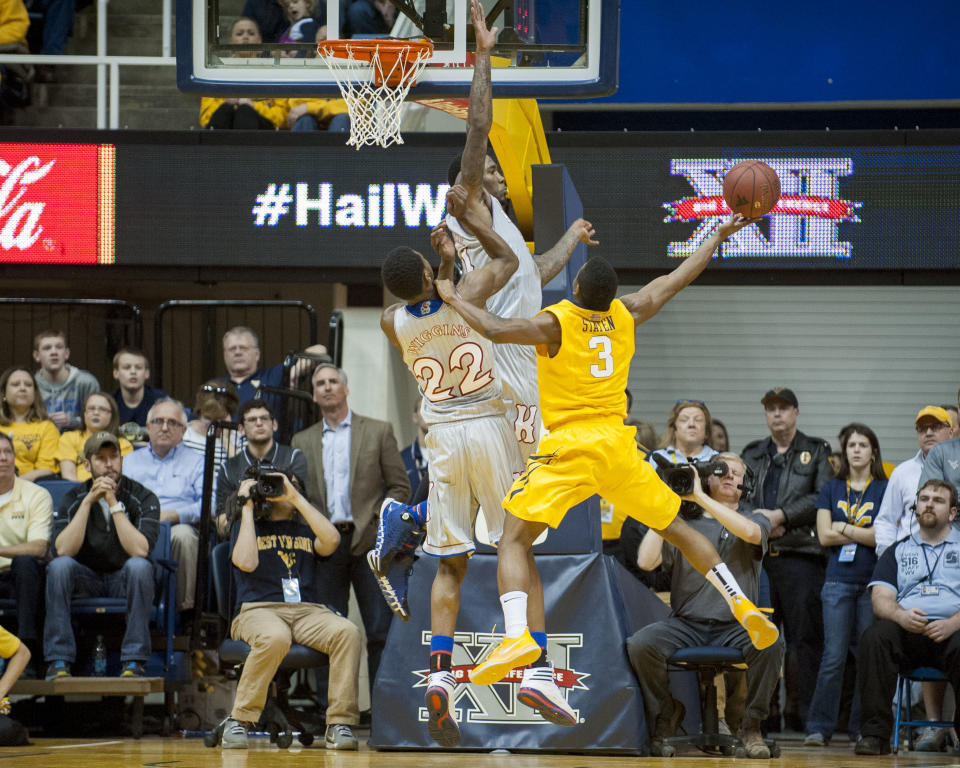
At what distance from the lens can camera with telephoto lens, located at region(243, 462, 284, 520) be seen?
30.5ft

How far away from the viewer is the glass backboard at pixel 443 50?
8.56 m

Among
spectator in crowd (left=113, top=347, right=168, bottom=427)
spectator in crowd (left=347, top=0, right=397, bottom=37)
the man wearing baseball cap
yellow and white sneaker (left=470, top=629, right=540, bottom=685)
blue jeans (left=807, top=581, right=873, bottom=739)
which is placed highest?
spectator in crowd (left=347, top=0, right=397, bottom=37)

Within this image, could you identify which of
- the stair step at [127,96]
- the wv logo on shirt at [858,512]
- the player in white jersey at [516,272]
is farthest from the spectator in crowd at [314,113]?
the wv logo on shirt at [858,512]

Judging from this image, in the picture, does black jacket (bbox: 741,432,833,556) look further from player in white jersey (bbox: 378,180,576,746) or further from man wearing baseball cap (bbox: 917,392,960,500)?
player in white jersey (bbox: 378,180,576,746)

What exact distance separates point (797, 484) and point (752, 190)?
295 centimetres

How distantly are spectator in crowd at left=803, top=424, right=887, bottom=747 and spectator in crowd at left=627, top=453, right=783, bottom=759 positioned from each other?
38.1 inches

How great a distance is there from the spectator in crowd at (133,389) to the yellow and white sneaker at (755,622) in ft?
18.5

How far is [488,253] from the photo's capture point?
7.70 meters

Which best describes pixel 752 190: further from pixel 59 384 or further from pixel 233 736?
pixel 59 384

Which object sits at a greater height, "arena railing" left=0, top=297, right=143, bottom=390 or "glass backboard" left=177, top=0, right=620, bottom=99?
"glass backboard" left=177, top=0, right=620, bottom=99

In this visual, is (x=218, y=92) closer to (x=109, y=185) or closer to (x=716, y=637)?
(x=109, y=185)

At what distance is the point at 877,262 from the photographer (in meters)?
11.0

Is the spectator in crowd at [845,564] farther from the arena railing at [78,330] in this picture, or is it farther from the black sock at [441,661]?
the arena railing at [78,330]

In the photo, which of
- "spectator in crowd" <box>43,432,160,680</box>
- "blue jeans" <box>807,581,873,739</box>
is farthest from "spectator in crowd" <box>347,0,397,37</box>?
"blue jeans" <box>807,581,873,739</box>
